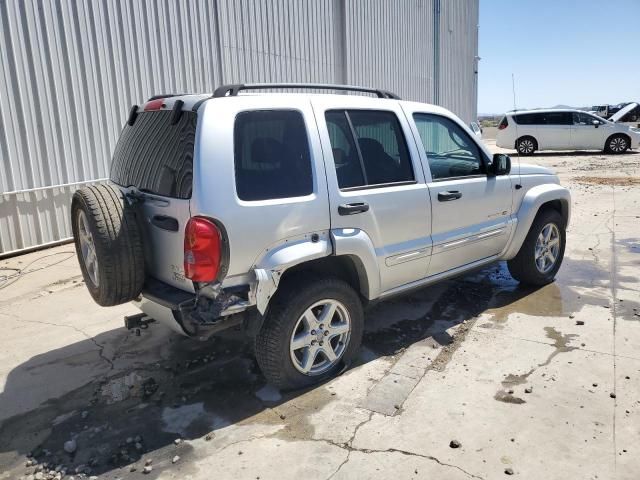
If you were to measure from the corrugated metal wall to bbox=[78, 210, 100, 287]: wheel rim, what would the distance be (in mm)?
4178

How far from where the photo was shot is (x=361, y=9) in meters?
13.4

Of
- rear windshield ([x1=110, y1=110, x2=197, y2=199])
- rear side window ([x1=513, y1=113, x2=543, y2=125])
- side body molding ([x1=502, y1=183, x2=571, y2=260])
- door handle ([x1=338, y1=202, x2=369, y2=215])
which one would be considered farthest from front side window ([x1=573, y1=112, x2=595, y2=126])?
rear windshield ([x1=110, y1=110, x2=197, y2=199])

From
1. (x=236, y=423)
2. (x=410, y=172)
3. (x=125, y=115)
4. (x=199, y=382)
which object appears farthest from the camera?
(x=125, y=115)

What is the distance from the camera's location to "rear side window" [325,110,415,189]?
3.58 meters

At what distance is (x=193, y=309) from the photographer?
121 inches

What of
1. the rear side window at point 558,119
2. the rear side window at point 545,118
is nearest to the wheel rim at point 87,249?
the rear side window at point 545,118

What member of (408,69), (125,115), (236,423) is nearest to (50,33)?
(125,115)

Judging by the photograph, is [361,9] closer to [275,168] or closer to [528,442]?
[275,168]

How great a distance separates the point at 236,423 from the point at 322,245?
1219 millimetres

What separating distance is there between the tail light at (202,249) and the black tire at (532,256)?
3.48 m

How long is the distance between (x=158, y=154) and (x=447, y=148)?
260 centimetres

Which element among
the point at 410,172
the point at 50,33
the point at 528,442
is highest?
the point at 50,33

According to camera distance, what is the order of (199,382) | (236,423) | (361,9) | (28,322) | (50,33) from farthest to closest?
(361,9) < (50,33) < (28,322) < (199,382) < (236,423)

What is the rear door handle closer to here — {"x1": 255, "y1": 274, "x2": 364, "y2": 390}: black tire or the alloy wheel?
{"x1": 255, "y1": 274, "x2": 364, "y2": 390}: black tire
